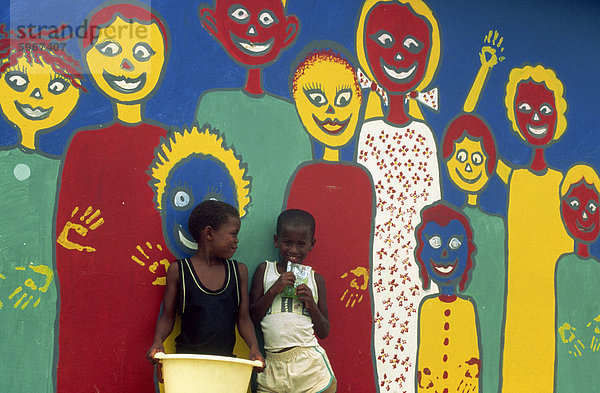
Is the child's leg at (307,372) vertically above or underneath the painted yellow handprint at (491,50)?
underneath

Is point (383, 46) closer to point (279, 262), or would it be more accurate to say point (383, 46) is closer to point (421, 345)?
point (279, 262)

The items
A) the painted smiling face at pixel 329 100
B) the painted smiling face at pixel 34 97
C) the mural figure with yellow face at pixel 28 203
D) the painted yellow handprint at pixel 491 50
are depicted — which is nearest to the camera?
the mural figure with yellow face at pixel 28 203

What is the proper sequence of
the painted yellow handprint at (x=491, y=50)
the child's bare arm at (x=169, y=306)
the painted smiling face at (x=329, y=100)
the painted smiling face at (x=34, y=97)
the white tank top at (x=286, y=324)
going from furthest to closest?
1. the painted yellow handprint at (x=491, y=50)
2. the painted smiling face at (x=329, y=100)
3. the white tank top at (x=286, y=324)
4. the child's bare arm at (x=169, y=306)
5. the painted smiling face at (x=34, y=97)

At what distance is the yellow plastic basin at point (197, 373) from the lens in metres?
3.35

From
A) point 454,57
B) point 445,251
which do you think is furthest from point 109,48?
point 445,251

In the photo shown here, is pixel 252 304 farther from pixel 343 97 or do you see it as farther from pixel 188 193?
pixel 343 97

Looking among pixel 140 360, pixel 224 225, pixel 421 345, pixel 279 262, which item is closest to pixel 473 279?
pixel 421 345

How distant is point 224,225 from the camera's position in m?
3.89

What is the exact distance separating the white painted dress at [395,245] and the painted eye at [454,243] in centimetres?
29

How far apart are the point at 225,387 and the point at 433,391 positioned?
177cm

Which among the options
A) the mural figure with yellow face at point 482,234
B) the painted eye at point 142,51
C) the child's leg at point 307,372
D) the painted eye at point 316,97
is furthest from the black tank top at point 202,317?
the mural figure with yellow face at point 482,234

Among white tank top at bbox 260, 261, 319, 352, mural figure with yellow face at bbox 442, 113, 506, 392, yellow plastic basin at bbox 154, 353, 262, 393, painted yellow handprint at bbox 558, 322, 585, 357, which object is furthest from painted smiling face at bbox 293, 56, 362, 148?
painted yellow handprint at bbox 558, 322, 585, 357

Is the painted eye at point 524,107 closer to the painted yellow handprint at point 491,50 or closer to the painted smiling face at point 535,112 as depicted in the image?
the painted smiling face at point 535,112

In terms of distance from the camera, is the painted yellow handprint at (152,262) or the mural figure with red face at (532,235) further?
the mural figure with red face at (532,235)
